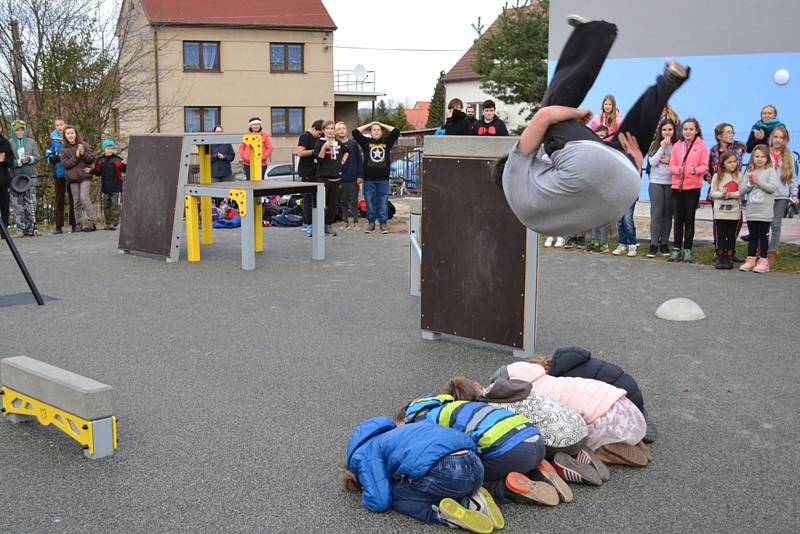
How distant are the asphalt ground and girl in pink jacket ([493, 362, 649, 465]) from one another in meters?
0.16

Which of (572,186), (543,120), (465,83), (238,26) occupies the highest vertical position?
(238,26)

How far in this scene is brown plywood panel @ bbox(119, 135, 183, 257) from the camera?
1118 centimetres

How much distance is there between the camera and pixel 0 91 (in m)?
21.2

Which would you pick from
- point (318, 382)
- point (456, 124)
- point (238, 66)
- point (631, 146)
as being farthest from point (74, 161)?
point (238, 66)

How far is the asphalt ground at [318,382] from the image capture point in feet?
12.9

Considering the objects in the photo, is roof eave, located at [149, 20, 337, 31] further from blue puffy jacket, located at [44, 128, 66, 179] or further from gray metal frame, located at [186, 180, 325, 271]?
gray metal frame, located at [186, 180, 325, 271]

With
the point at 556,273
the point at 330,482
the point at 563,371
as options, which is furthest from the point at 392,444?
the point at 556,273

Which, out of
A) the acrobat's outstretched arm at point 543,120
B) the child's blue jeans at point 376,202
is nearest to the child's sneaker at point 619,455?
the acrobat's outstretched arm at point 543,120

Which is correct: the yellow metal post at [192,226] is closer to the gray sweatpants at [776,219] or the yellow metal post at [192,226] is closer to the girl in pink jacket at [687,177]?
the girl in pink jacket at [687,177]

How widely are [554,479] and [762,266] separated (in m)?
7.20

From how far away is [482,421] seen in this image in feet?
13.3

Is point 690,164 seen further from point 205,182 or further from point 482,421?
point 482,421

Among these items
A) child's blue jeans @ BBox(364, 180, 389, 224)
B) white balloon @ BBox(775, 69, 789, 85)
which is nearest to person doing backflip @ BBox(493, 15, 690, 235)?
child's blue jeans @ BBox(364, 180, 389, 224)

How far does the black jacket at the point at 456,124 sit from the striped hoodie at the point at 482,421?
8.58 m
